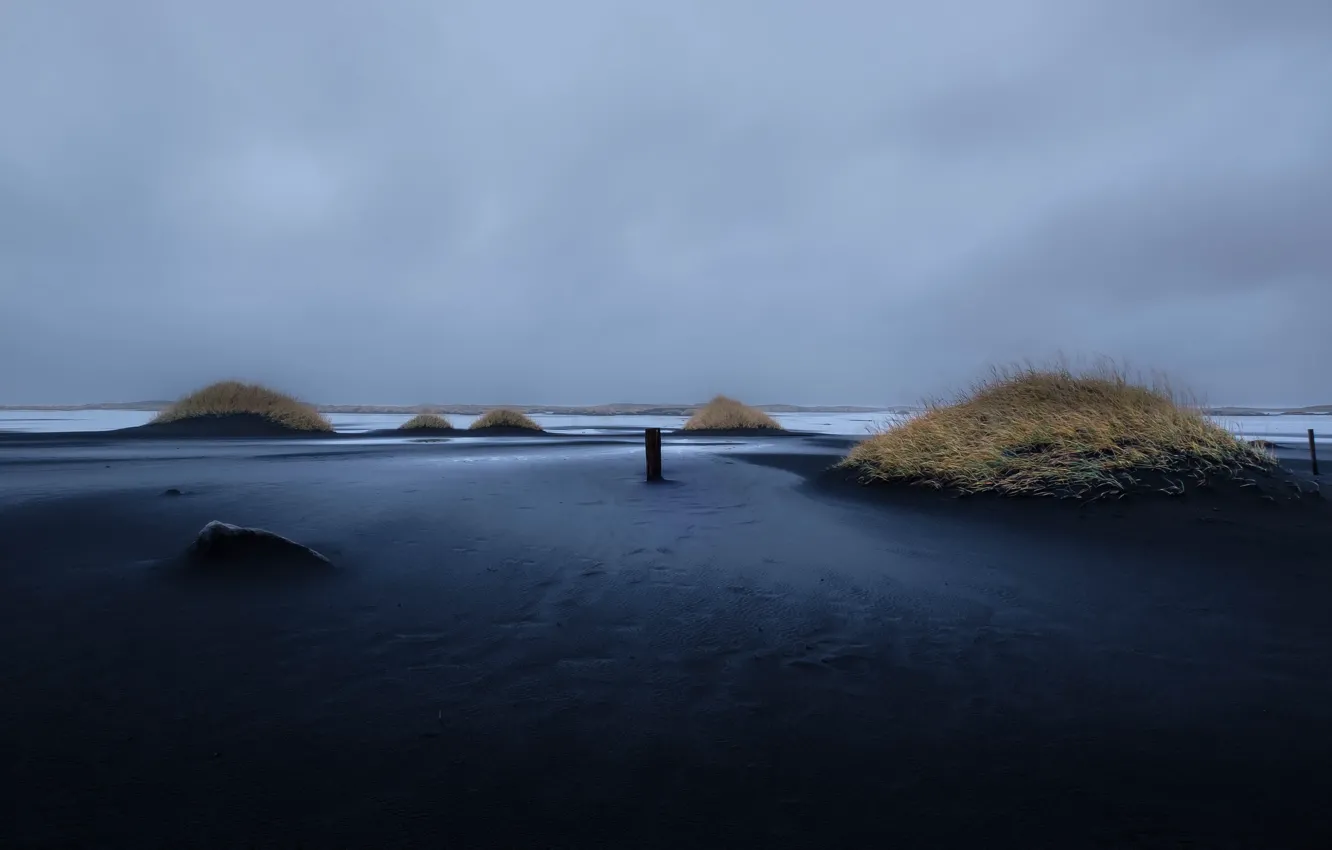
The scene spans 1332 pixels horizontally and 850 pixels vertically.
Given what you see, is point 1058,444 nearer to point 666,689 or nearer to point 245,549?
point 666,689

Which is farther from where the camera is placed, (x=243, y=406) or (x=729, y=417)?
(x=729, y=417)

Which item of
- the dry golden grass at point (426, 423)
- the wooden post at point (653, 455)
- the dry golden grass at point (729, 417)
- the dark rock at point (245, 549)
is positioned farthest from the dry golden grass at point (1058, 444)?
the dry golden grass at point (426, 423)

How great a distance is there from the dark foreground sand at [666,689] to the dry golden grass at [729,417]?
25894mm

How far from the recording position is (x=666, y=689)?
2.71m

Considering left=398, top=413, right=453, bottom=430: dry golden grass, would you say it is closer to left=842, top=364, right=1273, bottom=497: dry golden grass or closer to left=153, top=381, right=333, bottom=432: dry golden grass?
left=153, top=381, right=333, bottom=432: dry golden grass

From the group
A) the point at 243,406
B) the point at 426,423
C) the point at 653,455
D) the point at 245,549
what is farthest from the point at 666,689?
the point at 426,423

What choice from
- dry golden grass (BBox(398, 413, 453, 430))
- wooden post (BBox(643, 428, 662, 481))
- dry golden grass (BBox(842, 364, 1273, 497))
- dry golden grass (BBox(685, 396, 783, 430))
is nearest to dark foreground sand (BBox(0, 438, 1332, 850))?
dry golden grass (BBox(842, 364, 1273, 497))

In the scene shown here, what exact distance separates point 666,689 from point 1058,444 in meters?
8.23

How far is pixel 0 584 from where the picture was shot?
388 centimetres

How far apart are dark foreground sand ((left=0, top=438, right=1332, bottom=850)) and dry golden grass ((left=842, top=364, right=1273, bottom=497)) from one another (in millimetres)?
1751

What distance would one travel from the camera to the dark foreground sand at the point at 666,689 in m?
1.79

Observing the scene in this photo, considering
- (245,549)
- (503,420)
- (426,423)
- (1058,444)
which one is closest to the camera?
(245,549)

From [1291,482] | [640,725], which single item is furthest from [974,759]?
[1291,482]

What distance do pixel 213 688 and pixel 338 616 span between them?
3.07 ft
